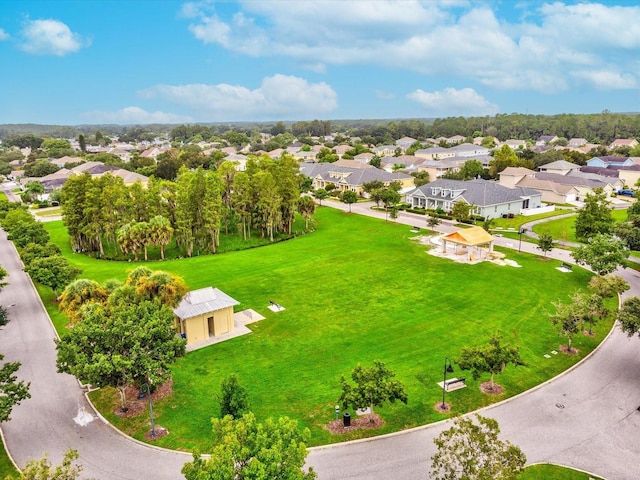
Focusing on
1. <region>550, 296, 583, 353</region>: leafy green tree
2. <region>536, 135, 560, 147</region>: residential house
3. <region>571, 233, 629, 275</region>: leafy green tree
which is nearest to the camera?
<region>550, 296, 583, 353</region>: leafy green tree

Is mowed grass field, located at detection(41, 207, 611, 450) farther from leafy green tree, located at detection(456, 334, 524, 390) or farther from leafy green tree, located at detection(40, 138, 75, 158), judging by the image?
leafy green tree, located at detection(40, 138, 75, 158)

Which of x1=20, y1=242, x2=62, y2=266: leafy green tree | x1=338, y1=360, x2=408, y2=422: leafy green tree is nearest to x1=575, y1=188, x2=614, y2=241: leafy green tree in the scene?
x1=338, y1=360, x2=408, y2=422: leafy green tree

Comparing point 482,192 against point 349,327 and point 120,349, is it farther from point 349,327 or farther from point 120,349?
point 120,349

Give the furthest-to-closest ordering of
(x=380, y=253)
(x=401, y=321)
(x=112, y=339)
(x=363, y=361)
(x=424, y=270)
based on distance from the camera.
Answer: (x=380, y=253)
(x=424, y=270)
(x=401, y=321)
(x=363, y=361)
(x=112, y=339)

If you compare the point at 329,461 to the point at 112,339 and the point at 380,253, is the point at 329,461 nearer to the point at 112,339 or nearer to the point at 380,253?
the point at 112,339

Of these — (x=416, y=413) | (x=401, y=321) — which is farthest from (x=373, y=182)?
(x=416, y=413)

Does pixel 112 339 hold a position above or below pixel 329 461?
above

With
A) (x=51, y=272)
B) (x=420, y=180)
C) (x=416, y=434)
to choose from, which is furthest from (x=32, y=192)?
(x=416, y=434)
